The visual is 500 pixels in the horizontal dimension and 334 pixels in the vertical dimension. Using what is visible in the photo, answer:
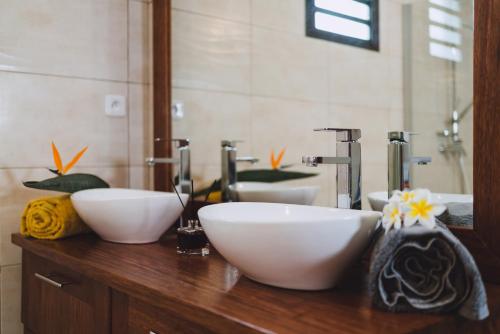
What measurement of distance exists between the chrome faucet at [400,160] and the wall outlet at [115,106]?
45.2 inches

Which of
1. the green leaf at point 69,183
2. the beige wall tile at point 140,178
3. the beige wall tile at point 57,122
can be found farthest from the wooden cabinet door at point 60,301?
the beige wall tile at point 140,178

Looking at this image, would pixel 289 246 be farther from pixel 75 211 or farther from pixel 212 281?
pixel 75 211

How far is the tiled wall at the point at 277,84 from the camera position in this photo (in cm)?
121

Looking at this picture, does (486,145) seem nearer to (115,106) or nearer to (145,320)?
(145,320)

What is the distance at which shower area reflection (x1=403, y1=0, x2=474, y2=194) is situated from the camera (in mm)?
1003

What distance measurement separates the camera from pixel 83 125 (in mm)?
1823

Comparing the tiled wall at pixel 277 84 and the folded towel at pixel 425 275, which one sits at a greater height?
the tiled wall at pixel 277 84

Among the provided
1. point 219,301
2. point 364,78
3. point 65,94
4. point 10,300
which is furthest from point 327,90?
point 10,300

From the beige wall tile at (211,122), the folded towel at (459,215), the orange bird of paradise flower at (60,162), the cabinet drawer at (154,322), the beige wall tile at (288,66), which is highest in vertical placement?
the beige wall tile at (288,66)

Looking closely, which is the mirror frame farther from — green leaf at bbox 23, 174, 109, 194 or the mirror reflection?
green leaf at bbox 23, 174, 109, 194

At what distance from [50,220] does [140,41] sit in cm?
81

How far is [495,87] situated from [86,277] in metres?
0.99

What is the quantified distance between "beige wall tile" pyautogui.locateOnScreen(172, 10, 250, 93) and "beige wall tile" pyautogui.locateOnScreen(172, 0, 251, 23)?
0.02m

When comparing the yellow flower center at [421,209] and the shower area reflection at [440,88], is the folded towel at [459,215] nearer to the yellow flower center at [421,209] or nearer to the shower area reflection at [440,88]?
the shower area reflection at [440,88]
